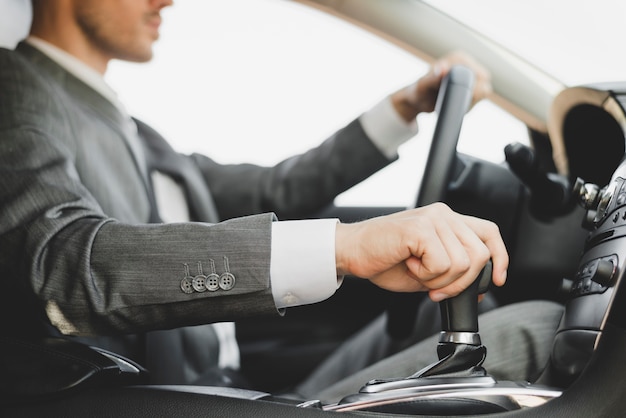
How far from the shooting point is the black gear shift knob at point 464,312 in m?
0.72

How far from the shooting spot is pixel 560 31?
112 cm

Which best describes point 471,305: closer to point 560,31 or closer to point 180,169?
point 560,31

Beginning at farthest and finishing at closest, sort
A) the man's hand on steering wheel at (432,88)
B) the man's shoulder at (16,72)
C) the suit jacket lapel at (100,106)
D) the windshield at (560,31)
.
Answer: the man's hand on steering wheel at (432,88) → the suit jacket lapel at (100,106) → the man's shoulder at (16,72) → the windshield at (560,31)

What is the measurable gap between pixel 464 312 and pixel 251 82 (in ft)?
2.43

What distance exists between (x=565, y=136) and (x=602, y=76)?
151mm

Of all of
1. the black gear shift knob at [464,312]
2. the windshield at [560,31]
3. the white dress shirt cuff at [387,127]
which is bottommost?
the black gear shift knob at [464,312]

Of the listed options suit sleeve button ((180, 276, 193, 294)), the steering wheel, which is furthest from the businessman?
the steering wheel

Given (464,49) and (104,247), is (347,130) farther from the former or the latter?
(104,247)

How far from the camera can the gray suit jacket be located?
753mm

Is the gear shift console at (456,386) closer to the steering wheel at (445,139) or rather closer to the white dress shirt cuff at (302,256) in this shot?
the white dress shirt cuff at (302,256)

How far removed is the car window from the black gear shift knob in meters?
0.58

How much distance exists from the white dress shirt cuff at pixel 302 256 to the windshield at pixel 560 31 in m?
0.43

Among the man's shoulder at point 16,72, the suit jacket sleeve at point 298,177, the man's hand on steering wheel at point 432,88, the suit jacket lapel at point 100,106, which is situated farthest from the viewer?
the suit jacket sleeve at point 298,177

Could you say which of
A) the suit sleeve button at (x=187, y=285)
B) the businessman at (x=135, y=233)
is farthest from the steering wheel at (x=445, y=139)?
the suit sleeve button at (x=187, y=285)
